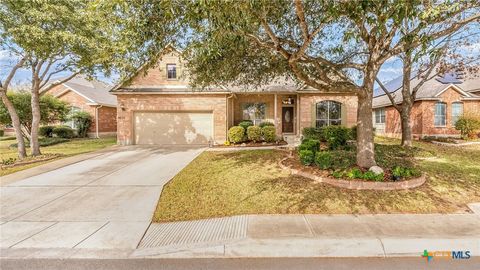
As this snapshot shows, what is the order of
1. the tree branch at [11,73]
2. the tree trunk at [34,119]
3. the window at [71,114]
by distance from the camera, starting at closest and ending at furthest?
the tree branch at [11,73] → the tree trunk at [34,119] → the window at [71,114]

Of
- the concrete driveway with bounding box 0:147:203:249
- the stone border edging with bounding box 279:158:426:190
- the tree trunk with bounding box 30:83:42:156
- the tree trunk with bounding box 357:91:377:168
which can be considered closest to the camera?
the concrete driveway with bounding box 0:147:203:249

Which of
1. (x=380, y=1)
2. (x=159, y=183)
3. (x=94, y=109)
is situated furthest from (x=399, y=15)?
(x=94, y=109)

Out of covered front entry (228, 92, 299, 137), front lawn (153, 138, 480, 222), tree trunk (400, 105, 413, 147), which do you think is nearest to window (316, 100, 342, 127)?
covered front entry (228, 92, 299, 137)

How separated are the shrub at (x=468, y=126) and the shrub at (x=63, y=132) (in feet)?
104

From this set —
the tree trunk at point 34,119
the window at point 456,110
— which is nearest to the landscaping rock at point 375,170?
the tree trunk at point 34,119

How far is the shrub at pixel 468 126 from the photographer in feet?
54.6

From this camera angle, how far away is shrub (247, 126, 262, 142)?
1489cm

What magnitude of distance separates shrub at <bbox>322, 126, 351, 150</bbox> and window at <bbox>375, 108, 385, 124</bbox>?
10.8m

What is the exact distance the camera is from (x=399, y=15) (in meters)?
3.91

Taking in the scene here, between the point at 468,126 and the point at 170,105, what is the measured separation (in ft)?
68.2

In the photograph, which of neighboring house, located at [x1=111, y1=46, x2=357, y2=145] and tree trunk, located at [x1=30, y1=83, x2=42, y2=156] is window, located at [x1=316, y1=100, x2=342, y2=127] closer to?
neighboring house, located at [x1=111, y1=46, x2=357, y2=145]

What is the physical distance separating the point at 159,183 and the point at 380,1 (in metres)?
6.97

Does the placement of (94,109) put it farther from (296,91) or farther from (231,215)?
(231,215)

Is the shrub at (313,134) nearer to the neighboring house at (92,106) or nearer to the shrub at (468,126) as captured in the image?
the shrub at (468,126)
